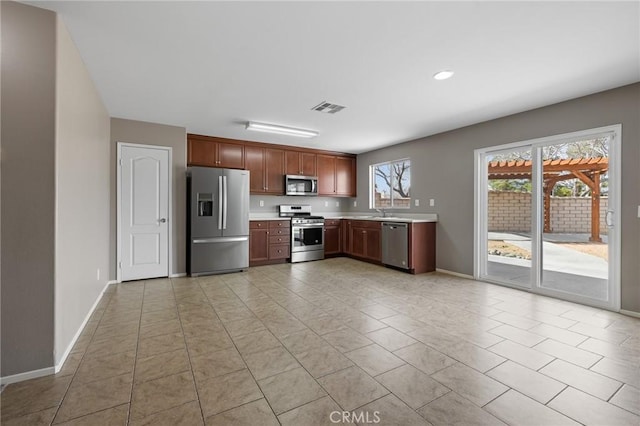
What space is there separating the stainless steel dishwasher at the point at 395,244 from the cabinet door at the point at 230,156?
9.56ft

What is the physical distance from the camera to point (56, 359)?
2.01m

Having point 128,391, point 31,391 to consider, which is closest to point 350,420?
point 128,391

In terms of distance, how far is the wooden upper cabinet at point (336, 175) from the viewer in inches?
259

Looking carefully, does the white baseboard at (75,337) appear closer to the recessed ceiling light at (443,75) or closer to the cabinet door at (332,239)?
the recessed ceiling light at (443,75)

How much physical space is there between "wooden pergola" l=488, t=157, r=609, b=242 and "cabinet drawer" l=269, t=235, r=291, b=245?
365 cm

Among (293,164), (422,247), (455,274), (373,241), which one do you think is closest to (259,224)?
(293,164)

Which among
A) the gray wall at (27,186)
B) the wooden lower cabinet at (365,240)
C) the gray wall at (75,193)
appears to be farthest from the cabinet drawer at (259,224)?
the gray wall at (27,186)

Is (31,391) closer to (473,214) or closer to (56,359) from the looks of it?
(56,359)

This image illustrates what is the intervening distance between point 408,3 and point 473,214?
11.3 feet

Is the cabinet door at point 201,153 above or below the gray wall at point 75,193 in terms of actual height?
above

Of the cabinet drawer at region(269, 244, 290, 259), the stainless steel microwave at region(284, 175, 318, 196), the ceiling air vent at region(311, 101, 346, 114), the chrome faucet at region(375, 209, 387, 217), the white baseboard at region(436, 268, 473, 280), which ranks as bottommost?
the white baseboard at region(436, 268, 473, 280)

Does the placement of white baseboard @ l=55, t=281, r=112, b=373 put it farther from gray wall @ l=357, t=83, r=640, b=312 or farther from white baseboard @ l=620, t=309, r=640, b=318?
white baseboard @ l=620, t=309, r=640, b=318

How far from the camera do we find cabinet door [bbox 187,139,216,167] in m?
5.13

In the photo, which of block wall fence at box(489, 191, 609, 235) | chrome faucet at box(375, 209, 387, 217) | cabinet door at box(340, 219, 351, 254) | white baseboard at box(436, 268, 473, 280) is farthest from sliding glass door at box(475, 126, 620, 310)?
cabinet door at box(340, 219, 351, 254)
